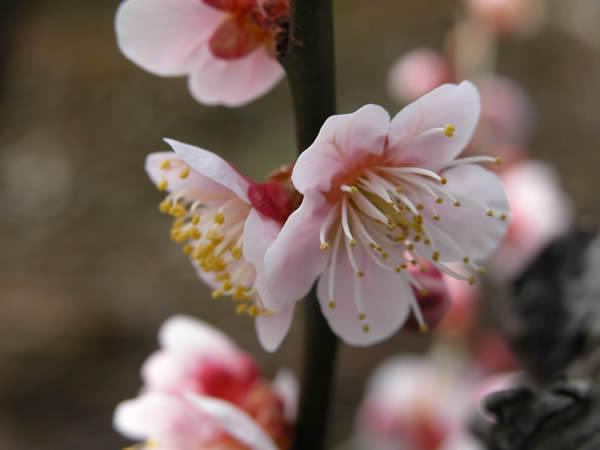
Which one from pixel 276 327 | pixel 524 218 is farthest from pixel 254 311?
pixel 524 218

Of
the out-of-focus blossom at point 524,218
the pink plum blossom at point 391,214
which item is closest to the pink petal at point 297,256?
the pink plum blossom at point 391,214

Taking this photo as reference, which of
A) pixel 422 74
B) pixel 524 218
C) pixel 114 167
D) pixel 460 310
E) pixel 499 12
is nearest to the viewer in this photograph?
pixel 460 310

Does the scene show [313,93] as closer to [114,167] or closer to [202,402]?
[202,402]

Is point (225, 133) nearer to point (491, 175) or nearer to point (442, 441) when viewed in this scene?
point (442, 441)

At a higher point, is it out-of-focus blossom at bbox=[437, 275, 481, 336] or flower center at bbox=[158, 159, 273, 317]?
flower center at bbox=[158, 159, 273, 317]

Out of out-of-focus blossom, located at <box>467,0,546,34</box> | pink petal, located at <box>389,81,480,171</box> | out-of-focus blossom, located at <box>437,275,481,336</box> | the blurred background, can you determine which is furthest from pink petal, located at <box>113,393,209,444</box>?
the blurred background

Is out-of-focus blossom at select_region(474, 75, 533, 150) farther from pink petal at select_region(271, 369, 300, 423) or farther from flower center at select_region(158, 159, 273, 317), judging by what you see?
flower center at select_region(158, 159, 273, 317)

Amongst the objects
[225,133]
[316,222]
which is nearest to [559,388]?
[316,222]

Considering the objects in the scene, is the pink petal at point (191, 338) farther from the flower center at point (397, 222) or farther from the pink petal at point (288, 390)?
the flower center at point (397, 222)
